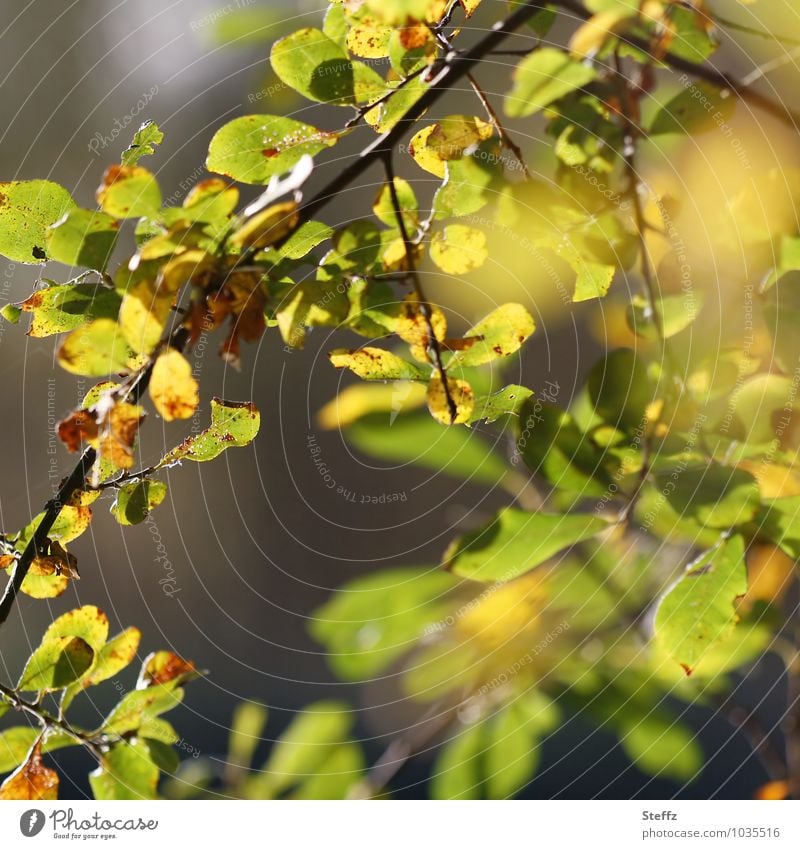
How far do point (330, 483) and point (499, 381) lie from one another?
0.20 meters

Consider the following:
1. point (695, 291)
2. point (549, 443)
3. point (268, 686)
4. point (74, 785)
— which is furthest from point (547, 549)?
point (268, 686)

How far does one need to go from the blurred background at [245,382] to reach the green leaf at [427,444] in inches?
2.2

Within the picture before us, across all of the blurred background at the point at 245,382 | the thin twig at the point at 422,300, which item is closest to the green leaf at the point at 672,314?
the blurred background at the point at 245,382

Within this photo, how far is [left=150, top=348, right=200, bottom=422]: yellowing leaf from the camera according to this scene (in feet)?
0.97

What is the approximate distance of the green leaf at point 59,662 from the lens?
0.38m

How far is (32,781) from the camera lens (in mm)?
395

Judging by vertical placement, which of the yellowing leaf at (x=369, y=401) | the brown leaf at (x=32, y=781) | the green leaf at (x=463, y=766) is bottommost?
the green leaf at (x=463, y=766)

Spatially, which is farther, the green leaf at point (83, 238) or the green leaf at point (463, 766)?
the green leaf at point (463, 766)

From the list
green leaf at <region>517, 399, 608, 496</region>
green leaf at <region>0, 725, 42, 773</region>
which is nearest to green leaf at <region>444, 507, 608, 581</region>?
green leaf at <region>517, 399, 608, 496</region>

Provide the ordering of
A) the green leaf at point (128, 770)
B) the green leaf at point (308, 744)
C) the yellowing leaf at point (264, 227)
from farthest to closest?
1. the green leaf at point (308, 744)
2. the green leaf at point (128, 770)
3. the yellowing leaf at point (264, 227)

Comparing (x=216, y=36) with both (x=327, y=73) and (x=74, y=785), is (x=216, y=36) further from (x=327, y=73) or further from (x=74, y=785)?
(x=74, y=785)

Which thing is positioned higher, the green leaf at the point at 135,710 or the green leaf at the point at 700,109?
the green leaf at the point at 700,109

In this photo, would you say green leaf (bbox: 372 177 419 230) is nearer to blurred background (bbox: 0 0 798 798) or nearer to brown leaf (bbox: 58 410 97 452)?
blurred background (bbox: 0 0 798 798)

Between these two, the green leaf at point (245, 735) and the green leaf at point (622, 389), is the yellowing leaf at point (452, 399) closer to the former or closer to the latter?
the green leaf at point (622, 389)
